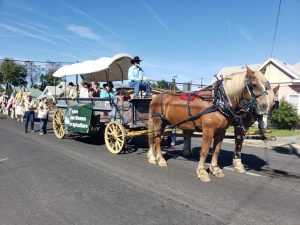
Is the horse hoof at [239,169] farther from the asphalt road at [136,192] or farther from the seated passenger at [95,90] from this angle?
the seated passenger at [95,90]

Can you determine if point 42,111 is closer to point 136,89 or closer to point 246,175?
point 136,89

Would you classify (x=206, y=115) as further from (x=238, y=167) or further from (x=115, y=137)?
(x=115, y=137)

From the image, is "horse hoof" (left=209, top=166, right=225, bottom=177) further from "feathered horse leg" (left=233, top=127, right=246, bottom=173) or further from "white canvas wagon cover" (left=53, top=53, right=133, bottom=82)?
"white canvas wagon cover" (left=53, top=53, right=133, bottom=82)

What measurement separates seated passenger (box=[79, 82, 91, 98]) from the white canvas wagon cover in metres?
0.49

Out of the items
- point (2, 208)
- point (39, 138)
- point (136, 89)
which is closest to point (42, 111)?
point (39, 138)

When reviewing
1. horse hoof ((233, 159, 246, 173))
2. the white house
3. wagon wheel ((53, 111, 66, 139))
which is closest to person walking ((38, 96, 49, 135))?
wagon wheel ((53, 111, 66, 139))

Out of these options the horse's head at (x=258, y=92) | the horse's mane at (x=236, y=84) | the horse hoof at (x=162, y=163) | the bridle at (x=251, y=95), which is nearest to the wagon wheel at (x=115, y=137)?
the horse hoof at (x=162, y=163)

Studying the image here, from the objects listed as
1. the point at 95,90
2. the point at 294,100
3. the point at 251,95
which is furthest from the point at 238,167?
the point at 294,100

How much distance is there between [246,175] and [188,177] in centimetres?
128

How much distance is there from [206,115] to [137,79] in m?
3.54

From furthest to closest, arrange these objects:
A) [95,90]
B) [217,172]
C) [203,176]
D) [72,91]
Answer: [72,91]
[95,90]
[217,172]
[203,176]

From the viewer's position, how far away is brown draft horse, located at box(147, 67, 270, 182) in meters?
6.39

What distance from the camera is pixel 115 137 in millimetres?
9766

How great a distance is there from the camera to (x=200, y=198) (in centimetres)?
574
